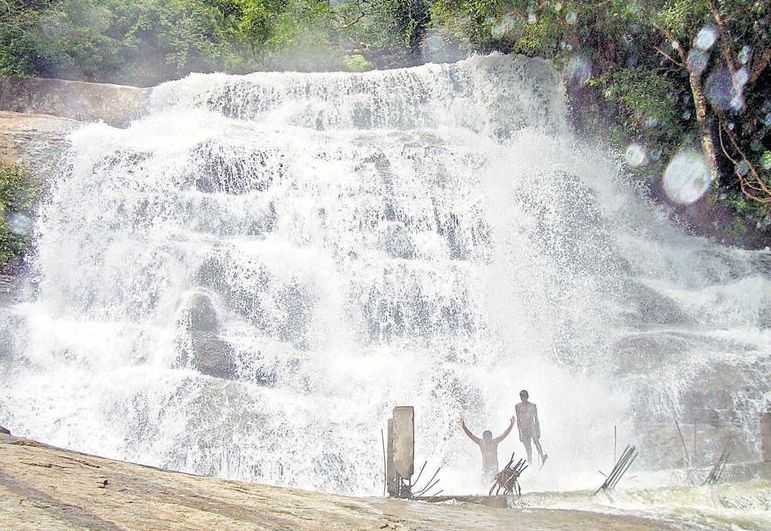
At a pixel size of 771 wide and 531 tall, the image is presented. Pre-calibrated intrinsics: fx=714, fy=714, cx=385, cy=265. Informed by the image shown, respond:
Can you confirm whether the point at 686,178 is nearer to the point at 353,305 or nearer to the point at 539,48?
the point at 539,48

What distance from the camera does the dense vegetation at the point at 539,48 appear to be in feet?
49.7

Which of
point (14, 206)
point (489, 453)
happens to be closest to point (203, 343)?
point (489, 453)

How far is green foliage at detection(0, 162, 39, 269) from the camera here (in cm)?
1409

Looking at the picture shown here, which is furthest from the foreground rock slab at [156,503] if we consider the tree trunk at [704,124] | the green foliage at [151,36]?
the green foliage at [151,36]

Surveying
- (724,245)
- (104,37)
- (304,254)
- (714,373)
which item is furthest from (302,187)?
(104,37)

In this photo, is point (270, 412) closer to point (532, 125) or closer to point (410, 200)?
point (410, 200)

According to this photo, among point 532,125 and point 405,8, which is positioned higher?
point 405,8

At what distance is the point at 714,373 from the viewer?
11.4 meters

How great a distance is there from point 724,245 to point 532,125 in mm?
5892

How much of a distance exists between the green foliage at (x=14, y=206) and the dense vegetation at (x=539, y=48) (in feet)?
21.2

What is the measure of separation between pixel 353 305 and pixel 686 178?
30.2 feet

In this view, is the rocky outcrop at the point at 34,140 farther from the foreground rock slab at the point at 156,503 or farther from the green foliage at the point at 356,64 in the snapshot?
the green foliage at the point at 356,64

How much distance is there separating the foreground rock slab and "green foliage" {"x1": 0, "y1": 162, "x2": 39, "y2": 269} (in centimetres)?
1053

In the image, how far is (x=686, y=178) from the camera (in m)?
17.2
